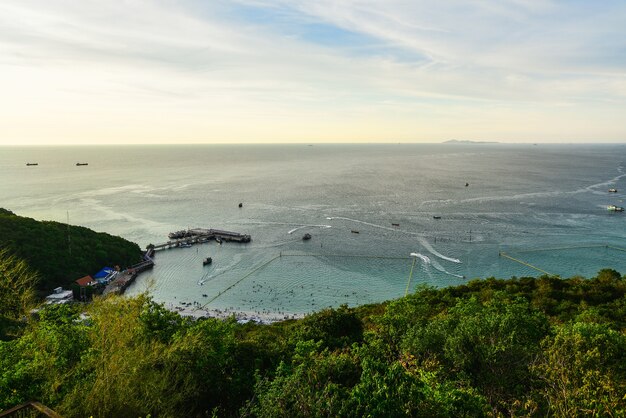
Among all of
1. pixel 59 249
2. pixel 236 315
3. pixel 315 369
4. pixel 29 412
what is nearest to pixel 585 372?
pixel 315 369

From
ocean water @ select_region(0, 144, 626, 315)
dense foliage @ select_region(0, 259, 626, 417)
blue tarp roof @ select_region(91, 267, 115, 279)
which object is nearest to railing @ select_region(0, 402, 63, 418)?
dense foliage @ select_region(0, 259, 626, 417)

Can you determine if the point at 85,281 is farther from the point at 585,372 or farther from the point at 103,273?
the point at 585,372

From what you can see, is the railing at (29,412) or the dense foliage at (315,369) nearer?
the railing at (29,412)

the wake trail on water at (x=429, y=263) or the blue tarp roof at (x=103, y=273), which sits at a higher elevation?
the wake trail on water at (x=429, y=263)

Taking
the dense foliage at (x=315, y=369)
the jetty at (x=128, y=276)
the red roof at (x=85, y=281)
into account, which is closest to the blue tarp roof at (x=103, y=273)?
the jetty at (x=128, y=276)

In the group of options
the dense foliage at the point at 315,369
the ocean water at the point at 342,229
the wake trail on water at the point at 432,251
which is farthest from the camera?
the wake trail on water at the point at 432,251

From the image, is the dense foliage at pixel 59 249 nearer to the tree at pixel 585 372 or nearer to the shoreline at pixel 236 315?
the shoreline at pixel 236 315
